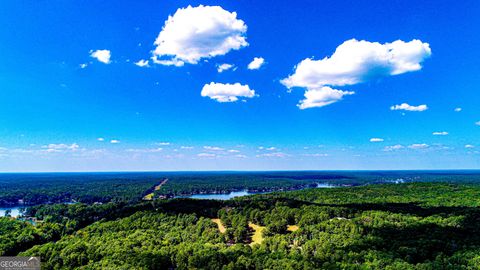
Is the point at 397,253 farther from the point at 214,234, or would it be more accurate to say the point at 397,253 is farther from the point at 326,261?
the point at 214,234

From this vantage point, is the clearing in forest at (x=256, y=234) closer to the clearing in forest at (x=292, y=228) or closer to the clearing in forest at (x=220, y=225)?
the clearing in forest at (x=292, y=228)

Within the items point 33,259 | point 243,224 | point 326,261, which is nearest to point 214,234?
point 243,224

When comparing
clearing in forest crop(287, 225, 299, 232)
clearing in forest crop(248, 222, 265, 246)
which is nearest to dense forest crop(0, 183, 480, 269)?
clearing in forest crop(248, 222, 265, 246)

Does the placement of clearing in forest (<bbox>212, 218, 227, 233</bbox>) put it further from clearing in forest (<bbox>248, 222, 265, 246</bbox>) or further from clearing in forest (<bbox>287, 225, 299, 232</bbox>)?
clearing in forest (<bbox>287, 225, 299, 232</bbox>)

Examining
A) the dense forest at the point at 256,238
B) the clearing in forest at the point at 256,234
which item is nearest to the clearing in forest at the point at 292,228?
the dense forest at the point at 256,238

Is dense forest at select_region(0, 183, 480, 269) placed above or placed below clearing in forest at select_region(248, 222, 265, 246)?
above

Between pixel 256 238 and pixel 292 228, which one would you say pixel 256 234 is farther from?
pixel 292 228

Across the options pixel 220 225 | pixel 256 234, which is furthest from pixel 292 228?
pixel 220 225
